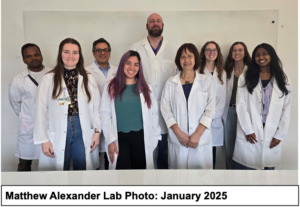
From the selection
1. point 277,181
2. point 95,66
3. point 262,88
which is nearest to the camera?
point 277,181

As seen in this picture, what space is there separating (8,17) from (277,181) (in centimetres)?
343

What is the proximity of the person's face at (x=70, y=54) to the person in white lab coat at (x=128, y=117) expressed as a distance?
38cm

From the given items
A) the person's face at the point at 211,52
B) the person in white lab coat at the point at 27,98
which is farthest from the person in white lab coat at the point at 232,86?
the person in white lab coat at the point at 27,98

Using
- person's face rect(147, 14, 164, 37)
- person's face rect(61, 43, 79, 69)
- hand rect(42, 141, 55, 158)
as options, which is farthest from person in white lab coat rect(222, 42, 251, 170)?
hand rect(42, 141, 55, 158)

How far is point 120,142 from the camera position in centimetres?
206

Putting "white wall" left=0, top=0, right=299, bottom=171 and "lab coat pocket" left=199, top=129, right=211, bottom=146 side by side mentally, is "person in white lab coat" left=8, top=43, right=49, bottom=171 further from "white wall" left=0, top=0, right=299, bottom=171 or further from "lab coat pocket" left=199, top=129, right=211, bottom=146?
"lab coat pocket" left=199, top=129, right=211, bottom=146

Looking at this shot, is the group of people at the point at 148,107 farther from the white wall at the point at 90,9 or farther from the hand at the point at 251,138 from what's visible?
the white wall at the point at 90,9

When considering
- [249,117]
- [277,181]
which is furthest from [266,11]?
[277,181]

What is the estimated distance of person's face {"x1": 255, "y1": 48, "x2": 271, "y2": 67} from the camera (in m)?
2.22

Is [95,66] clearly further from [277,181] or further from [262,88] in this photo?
[277,181]

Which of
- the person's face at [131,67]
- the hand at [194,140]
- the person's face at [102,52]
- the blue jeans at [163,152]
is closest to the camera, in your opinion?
the person's face at [131,67]

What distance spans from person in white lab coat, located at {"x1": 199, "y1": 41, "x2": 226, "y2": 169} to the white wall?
665 millimetres

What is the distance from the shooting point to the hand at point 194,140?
7.08 feet

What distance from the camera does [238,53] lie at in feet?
9.08
